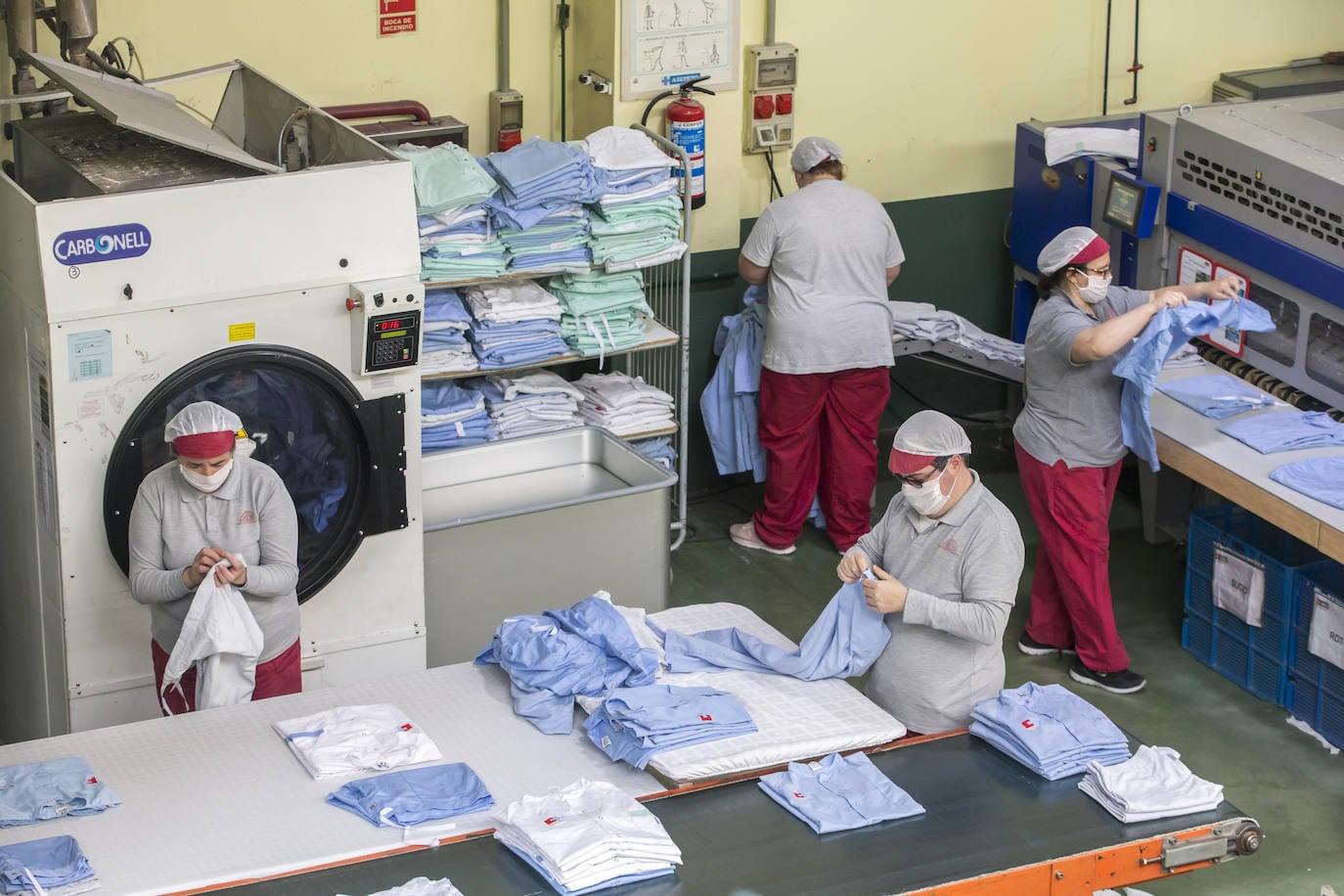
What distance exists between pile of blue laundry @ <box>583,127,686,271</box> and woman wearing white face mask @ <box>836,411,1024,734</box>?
2.04 m

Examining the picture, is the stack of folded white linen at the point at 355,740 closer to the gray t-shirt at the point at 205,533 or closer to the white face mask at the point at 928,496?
the gray t-shirt at the point at 205,533

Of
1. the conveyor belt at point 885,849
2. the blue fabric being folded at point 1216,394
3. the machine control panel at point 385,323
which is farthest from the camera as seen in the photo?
the blue fabric being folded at point 1216,394

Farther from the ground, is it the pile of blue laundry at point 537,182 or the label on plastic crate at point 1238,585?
the pile of blue laundry at point 537,182

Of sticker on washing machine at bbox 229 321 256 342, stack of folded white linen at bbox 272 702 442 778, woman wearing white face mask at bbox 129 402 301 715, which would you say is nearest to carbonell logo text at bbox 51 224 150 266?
sticker on washing machine at bbox 229 321 256 342

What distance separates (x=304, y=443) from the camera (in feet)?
15.7

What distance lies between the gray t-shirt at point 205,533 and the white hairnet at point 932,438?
5.17 feet

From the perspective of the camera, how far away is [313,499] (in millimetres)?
4859

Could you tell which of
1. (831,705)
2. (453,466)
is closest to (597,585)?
(453,466)

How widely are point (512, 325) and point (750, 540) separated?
5.02 feet

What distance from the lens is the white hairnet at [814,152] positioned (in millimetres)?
6266

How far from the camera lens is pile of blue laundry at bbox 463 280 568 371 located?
232 inches

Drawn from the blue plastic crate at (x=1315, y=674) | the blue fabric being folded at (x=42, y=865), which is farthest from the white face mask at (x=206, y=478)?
the blue plastic crate at (x=1315, y=674)

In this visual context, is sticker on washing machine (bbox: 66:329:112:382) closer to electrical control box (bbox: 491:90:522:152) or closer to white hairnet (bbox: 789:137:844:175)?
electrical control box (bbox: 491:90:522:152)

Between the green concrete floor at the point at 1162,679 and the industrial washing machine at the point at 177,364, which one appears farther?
the green concrete floor at the point at 1162,679
